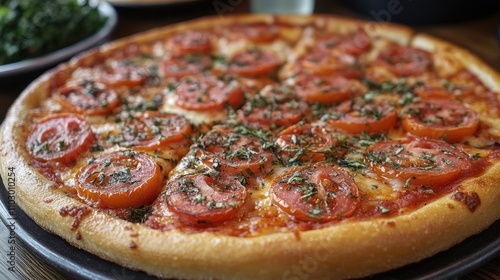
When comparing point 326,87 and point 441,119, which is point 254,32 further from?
point 441,119

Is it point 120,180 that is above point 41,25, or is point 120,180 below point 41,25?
above

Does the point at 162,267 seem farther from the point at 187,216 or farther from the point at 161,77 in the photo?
the point at 161,77

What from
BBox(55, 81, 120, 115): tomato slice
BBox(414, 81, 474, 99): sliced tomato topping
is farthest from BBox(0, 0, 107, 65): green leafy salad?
BBox(414, 81, 474, 99): sliced tomato topping

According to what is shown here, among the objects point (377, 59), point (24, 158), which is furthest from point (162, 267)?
point (377, 59)

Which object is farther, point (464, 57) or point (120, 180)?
point (464, 57)

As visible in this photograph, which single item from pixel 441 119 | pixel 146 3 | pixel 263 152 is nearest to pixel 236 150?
pixel 263 152
